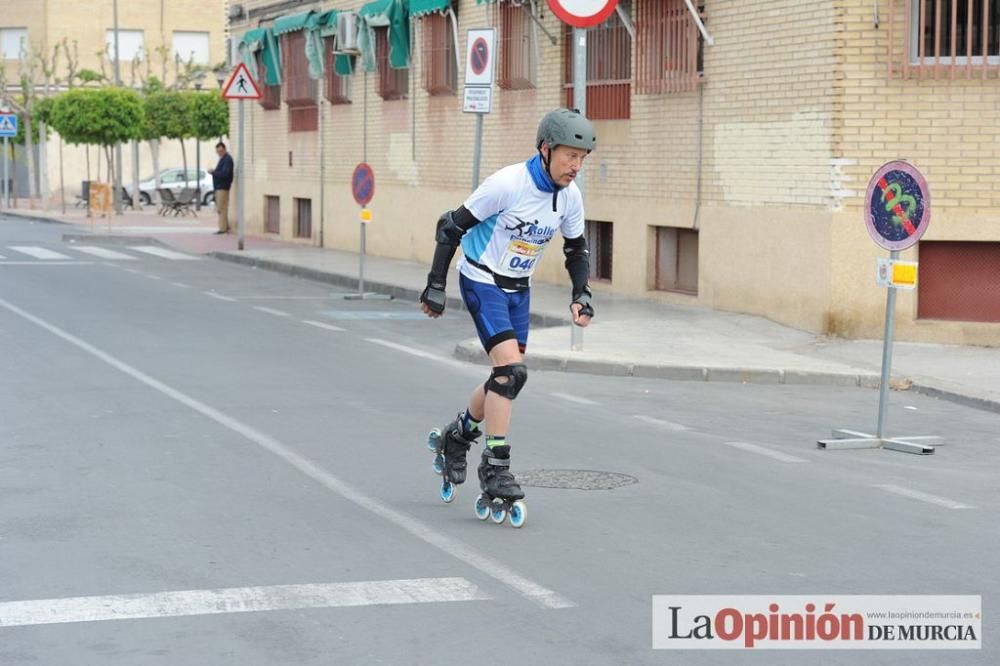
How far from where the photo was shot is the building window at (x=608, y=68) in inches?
832

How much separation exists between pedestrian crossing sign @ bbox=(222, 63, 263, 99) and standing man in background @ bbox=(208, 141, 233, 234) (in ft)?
24.0

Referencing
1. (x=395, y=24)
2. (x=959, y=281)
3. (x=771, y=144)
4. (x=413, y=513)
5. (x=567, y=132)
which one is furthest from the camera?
(x=395, y=24)

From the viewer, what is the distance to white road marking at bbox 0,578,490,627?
6168 mm

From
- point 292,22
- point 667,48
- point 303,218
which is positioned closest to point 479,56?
point 667,48

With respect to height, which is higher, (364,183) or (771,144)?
(771,144)

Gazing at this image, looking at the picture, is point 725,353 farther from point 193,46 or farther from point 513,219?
point 193,46

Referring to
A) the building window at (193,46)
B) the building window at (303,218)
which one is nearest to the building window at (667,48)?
the building window at (303,218)

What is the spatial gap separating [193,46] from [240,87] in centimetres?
4419

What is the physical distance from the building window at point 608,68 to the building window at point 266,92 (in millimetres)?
13873

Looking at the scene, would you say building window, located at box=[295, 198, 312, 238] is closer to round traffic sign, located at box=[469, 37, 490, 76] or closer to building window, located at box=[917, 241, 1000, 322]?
round traffic sign, located at box=[469, 37, 490, 76]

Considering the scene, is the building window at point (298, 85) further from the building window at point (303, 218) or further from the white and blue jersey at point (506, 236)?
the white and blue jersey at point (506, 236)

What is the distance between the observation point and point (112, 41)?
6994 cm

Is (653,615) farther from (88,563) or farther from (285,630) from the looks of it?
(88,563)

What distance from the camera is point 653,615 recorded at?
627 cm
